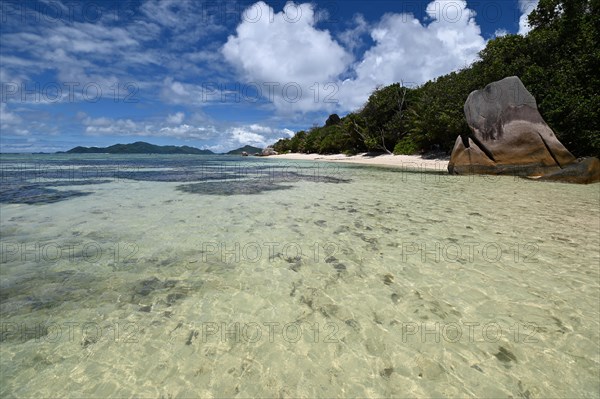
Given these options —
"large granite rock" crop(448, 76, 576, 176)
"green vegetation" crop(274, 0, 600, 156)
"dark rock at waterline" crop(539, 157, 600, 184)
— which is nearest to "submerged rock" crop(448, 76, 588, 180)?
"large granite rock" crop(448, 76, 576, 176)

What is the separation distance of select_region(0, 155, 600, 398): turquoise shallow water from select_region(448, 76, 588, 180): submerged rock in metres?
10.4

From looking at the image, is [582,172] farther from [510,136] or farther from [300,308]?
[300,308]

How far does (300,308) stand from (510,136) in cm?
1788

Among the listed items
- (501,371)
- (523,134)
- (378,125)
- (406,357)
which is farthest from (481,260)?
(378,125)

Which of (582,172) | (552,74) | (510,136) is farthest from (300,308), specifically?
(552,74)

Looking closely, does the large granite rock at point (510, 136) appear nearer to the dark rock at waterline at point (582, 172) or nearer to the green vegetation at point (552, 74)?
the dark rock at waterline at point (582, 172)

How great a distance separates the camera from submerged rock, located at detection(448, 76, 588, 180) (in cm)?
1502

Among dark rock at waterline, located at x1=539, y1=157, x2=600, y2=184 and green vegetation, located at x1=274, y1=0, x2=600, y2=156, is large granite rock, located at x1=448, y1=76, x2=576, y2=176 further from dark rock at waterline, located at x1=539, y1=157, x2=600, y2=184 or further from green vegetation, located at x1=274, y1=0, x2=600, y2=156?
green vegetation, located at x1=274, y1=0, x2=600, y2=156

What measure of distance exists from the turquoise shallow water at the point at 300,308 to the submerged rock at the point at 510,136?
10445 millimetres

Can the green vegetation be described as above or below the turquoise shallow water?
above

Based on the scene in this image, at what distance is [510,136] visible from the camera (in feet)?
51.6

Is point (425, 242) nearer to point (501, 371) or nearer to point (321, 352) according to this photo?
point (501, 371)

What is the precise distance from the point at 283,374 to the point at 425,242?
4104 millimetres

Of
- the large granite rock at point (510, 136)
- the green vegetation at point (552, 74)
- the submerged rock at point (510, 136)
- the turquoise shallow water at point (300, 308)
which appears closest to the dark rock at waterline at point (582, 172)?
the large granite rock at point (510, 136)
